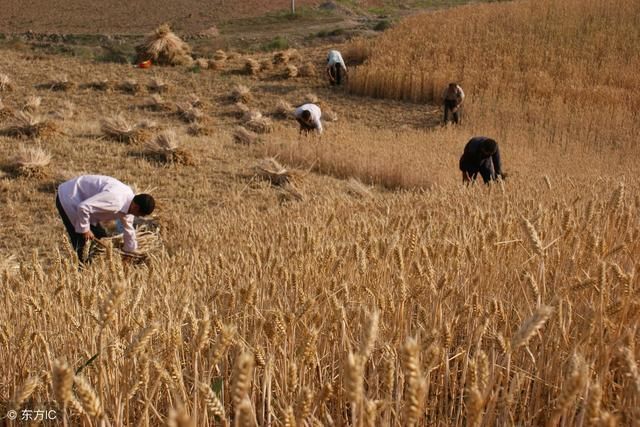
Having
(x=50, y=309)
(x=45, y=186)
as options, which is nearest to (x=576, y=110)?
(x=45, y=186)

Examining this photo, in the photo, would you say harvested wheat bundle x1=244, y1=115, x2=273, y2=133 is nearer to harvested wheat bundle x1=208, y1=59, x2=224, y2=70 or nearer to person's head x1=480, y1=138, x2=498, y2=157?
harvested wheat bundle x1=208, y1=59, x2=224, y2=70

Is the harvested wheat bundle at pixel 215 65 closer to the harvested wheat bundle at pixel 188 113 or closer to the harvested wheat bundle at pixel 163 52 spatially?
the harvested wheat bundle at pixel 163 52

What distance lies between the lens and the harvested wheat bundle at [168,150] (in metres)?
8.26

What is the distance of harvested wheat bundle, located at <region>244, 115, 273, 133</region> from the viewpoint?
1214 centimetres

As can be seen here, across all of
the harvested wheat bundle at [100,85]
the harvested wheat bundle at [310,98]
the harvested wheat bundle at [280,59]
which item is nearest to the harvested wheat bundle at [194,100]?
the harvested wheat bundle at [100,85]

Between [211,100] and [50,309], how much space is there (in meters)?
12.9

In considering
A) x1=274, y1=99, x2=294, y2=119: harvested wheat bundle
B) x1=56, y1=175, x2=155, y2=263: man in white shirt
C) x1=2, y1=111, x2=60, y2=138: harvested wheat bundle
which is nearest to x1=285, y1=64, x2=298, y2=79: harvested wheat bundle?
x1=274, y1=99, x2=294, y2=119: harvested wheat bundle

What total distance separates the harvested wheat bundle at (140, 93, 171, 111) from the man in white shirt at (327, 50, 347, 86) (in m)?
5.35

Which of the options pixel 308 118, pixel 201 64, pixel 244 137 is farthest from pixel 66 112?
pixel 201 64

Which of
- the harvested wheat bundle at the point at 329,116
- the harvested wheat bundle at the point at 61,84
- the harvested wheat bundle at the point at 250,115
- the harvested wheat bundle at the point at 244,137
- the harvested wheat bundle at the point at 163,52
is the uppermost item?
the harvested wheat bundle at the point at 163,52

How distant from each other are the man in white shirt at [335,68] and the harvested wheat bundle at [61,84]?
6.98 meters

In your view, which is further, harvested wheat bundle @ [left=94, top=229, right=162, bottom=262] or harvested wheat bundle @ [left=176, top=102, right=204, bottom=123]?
harvested wheat bundle @ [left=176, top=102, right=204, bottom=123]

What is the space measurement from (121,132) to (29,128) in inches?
51.9

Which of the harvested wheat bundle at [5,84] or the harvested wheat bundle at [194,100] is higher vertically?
the harvested wheat bundle at [5,84]
